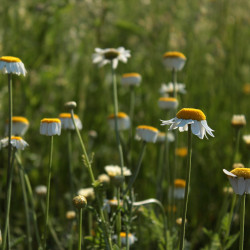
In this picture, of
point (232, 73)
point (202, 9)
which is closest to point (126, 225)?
point (202, 9)

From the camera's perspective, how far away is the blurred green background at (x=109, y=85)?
9.63 ft

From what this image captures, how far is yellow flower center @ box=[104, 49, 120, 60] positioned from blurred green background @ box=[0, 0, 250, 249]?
57 cm

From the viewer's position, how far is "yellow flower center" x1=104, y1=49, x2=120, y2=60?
2252 millimetres

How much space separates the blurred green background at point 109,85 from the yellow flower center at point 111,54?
0.57 m

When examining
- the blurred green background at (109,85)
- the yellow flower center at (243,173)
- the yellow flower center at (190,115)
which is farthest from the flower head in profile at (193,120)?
the blurred green background at (109,85)

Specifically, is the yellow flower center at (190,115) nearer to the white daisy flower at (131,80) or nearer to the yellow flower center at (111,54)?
the yellow flower center at (111,54)

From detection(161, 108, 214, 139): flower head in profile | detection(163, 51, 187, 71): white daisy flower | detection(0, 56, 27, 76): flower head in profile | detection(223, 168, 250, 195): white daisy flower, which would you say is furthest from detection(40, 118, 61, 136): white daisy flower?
detection(163, 51, 187, 71): white daisy flower

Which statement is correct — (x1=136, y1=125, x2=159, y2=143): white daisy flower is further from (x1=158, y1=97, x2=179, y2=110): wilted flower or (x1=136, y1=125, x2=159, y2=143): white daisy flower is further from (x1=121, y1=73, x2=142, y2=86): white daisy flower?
(x1=121, y1=73, x2=142, y2=86): white daisy flower

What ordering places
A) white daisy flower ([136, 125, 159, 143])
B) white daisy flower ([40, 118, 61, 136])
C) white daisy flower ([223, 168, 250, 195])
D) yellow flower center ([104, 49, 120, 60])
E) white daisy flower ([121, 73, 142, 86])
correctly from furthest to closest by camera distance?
white daisy flower ([121, 73, 142, 86]) < yellow flower center ([104, 49, 120, 60]) < white daisy flower ([136, 125, 159, 143]) < white daisy flower ([40, 118, 61, 136]) < white daisy flower ([223, 168, 250, 195])

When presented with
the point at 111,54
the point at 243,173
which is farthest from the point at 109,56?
the point at 243,173

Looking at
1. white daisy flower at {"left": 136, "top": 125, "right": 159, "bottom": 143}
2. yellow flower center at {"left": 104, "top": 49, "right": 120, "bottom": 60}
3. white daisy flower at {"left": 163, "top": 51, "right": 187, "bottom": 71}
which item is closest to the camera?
white daisy flower at {"left": 136, "top": 125, "right": 159, "bottom": 143}

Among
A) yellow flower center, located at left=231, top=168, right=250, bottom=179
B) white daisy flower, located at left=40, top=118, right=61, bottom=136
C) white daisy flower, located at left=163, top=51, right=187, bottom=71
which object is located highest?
white daisy flower, located at left=163, top=51, right=187, bottom=71

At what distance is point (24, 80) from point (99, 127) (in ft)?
2.22

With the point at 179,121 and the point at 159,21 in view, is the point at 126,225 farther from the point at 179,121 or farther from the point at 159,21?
the point at 159,21
